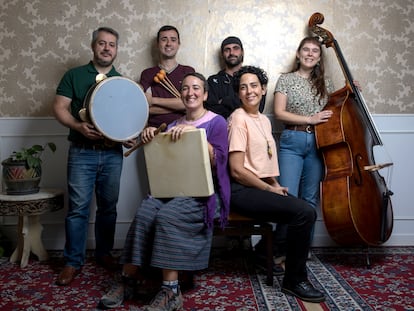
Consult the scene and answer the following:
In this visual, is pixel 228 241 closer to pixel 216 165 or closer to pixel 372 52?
pixel 216 165

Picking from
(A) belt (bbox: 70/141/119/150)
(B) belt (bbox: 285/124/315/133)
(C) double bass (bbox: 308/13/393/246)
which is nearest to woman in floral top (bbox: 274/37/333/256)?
(B) belt (bbox: 285/124/315/133)

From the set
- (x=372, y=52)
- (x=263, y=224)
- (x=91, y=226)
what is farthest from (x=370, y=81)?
(x=91, y=226)

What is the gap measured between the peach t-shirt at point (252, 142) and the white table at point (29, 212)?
129cm

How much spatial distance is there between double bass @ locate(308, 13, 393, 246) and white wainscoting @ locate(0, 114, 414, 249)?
59 cm

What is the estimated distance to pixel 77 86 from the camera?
8.03 feet

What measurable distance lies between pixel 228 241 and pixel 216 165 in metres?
1.07

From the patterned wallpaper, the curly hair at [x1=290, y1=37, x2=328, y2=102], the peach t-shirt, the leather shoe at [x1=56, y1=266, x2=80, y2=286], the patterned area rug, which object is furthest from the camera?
the patterned wallpaper

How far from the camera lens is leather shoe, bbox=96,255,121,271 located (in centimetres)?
263

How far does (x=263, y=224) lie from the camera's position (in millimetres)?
2400

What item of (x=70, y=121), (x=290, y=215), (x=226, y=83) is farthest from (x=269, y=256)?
(x=70, y=121)

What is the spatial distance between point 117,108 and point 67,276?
1018 mm

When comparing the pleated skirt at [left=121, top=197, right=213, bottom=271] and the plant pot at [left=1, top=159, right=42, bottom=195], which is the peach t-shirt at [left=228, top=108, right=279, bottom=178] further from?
the plant pot at [left=1, top=159, right=42, bottom=195]

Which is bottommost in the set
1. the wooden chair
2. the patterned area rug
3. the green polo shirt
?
the patterned area rug

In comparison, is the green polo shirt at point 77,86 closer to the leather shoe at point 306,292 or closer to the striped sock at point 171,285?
the striped sock at point 171,285
